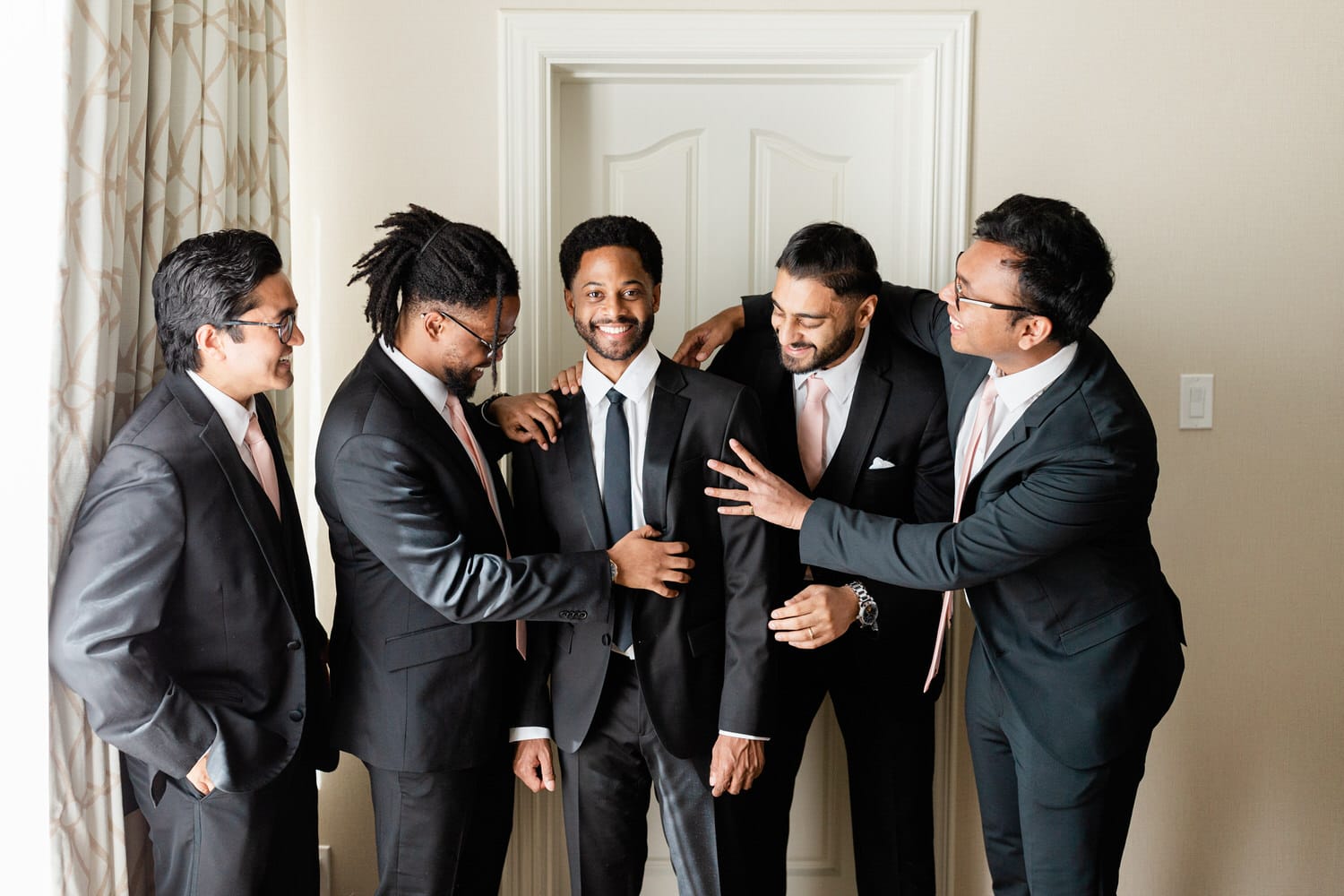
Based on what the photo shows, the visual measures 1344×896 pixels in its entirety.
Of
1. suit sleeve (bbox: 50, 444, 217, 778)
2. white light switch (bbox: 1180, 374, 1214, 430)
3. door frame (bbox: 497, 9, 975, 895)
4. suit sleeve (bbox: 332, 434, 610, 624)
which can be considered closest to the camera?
suit sleeve (bbox: 50, 444, 217, 778)

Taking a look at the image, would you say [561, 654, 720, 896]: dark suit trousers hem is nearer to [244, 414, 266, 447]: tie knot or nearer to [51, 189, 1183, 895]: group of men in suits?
[51, 189, 1183, 895]: group of men in suits

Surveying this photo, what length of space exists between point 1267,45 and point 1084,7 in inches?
18.9

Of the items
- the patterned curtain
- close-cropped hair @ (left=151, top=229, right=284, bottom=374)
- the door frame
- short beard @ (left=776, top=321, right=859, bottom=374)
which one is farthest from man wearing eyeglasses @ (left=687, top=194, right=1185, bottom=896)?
the patterned curtain

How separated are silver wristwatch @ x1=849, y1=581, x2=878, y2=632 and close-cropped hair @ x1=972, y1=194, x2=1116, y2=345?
650 millimetres

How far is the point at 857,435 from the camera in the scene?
82.3 inches

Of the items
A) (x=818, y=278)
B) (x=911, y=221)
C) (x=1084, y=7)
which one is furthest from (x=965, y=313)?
(x=1084, y=7)

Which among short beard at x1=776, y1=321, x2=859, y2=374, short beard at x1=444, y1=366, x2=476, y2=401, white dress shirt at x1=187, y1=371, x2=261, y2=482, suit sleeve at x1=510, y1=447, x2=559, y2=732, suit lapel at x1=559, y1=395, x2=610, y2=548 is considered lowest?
suit sleeve at x1=510, y1=447, x2=559, y2=732

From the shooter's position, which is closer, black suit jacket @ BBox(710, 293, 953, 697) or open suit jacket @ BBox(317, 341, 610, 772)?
open suit jacket @ BBox(317, 341, 610, 772)

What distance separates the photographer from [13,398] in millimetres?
1537

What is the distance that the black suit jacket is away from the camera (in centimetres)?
209

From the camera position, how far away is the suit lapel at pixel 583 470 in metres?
1.91

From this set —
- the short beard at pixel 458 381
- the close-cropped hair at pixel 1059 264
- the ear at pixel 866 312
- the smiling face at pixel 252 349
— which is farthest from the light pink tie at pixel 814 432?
the smiling face at pixel 252 349

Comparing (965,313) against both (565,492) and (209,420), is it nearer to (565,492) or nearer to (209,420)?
(565,492)

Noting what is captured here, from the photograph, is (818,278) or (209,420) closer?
(209,420)
